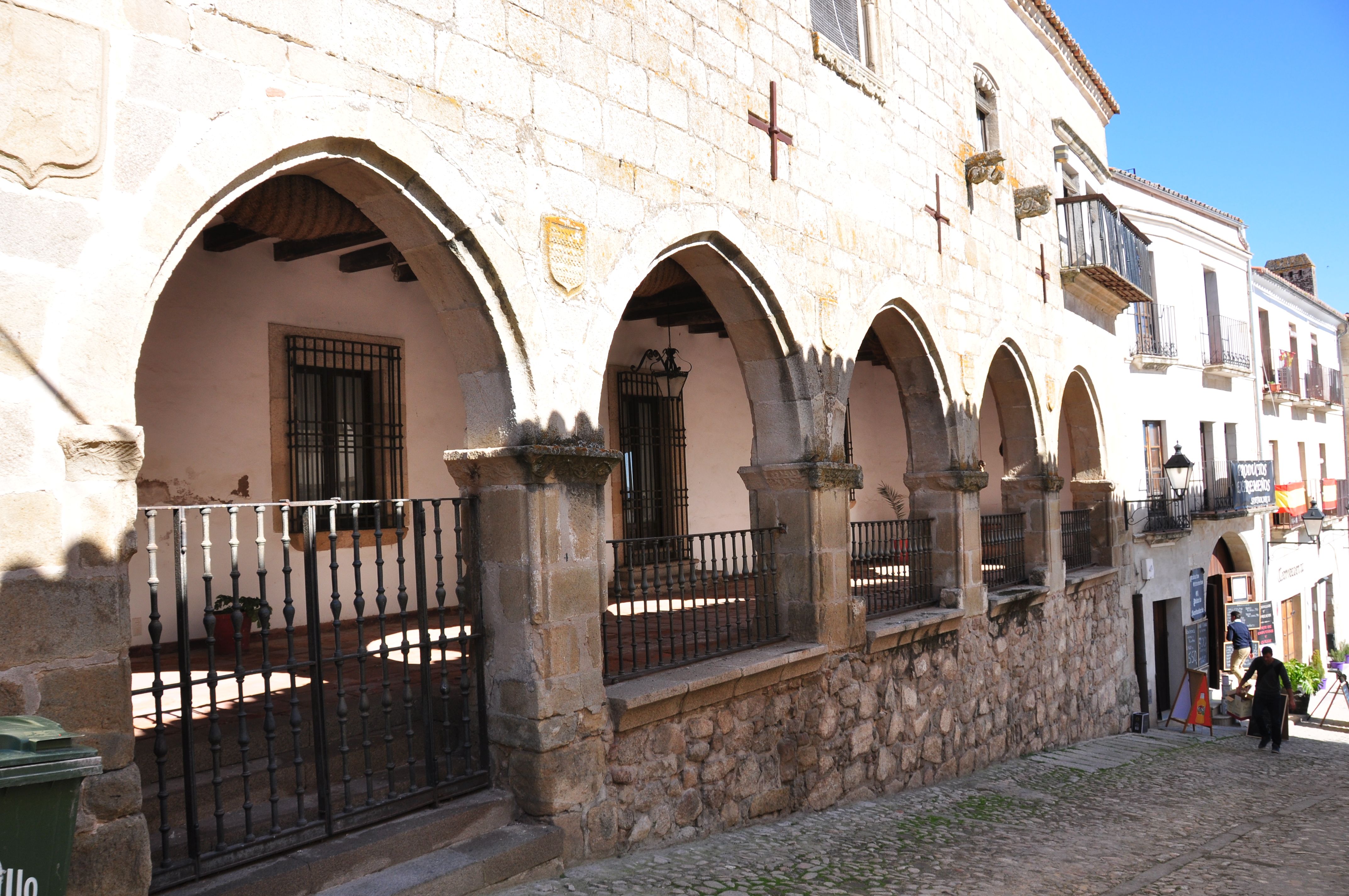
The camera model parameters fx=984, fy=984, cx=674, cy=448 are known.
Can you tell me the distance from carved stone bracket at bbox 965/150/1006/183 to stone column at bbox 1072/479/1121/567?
4.66m

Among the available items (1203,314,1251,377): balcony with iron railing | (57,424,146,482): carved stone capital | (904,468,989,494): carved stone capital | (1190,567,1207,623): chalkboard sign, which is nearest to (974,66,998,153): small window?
(904,468,989,494): carved stone capital

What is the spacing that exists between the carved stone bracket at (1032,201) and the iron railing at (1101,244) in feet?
4.90

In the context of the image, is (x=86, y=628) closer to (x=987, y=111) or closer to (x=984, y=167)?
(x=984, y=167)

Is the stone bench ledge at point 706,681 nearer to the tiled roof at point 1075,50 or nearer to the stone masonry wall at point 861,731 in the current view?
the stone masonry wall at point 861,731

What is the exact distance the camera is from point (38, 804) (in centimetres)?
210

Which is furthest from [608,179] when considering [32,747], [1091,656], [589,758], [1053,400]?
[1091,656]

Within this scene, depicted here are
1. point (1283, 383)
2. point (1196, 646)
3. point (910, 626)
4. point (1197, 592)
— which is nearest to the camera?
point (910, 626)

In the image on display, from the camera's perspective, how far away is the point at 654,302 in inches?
325

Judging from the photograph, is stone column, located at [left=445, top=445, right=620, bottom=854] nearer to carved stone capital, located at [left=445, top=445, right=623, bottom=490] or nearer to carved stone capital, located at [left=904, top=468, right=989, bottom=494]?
carved stone capital, located at [left=445, top=445, right=623, bottom=490]

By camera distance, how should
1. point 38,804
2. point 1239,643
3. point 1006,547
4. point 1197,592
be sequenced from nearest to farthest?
point 38,804 → point 1006,547 → point 1197,592 → point 1239,643

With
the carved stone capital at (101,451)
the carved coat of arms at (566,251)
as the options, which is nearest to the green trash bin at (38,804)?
the carved stone capital at (101,451)

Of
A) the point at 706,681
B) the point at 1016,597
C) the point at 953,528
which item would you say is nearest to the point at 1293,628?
the point at 1016,597

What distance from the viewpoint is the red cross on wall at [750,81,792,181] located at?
239 inches

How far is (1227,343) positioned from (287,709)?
16959mm
